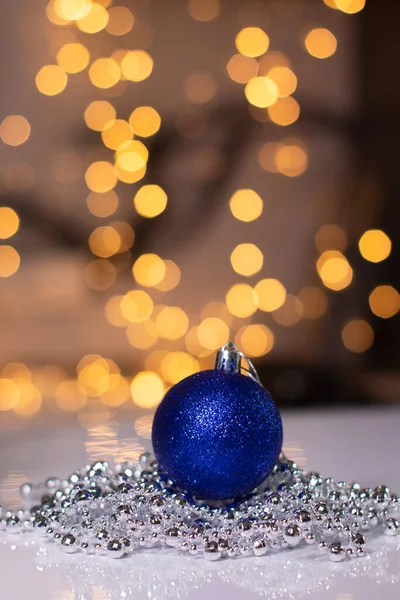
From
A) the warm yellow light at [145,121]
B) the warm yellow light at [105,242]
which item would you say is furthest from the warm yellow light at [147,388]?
the warm yellow light at [145,121]

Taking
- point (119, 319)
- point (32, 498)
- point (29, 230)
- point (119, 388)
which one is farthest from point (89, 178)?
point (32, 498)

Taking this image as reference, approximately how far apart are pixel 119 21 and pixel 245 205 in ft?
2.22

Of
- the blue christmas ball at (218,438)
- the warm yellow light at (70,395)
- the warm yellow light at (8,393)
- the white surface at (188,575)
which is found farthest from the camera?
the warm yellow light at (8,393)

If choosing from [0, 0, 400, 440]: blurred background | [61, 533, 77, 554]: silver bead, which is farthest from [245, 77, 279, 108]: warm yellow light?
[61, 533, 77, 554]: silver bead

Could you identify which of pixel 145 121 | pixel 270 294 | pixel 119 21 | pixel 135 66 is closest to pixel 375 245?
pixel 270 294

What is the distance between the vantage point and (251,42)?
2547mm

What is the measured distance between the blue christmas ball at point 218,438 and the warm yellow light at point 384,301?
77.2 inches

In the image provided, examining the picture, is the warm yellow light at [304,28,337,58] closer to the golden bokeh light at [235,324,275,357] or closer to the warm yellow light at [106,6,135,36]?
the warm yellow light at [106,6,135,36]

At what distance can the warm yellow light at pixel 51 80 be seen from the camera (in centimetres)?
248

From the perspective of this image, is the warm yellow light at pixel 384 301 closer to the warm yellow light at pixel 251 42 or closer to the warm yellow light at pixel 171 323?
the warm yellow light at pixel 171 323

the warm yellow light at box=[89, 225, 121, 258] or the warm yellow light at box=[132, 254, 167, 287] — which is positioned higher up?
the warm yellow light at box=[89, 225, 121, 258]

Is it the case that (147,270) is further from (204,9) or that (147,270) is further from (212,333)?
(204,9)

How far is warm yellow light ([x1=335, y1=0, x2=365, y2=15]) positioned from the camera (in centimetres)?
260

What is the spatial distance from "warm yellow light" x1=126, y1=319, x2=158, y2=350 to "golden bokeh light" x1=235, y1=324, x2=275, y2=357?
0.26m
